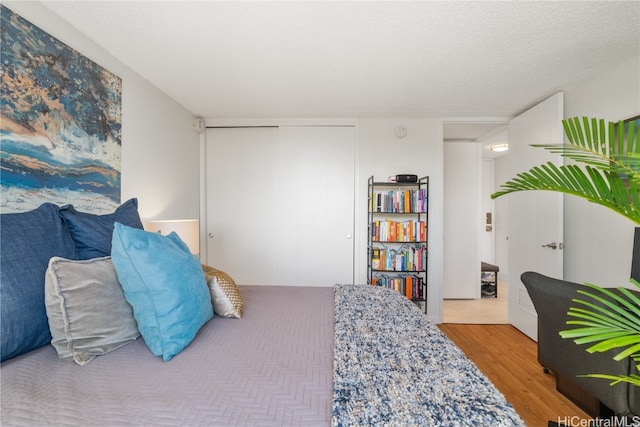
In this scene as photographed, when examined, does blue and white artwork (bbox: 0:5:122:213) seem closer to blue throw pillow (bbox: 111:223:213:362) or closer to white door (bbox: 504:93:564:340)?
blue throw pillow (bbox: 111:223:213:362)

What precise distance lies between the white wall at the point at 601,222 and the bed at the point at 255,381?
1880mm

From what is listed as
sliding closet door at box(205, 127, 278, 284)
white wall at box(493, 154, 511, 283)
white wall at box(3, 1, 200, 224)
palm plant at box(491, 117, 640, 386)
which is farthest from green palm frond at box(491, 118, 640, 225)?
white wall at box(493, 154, 511, 283)

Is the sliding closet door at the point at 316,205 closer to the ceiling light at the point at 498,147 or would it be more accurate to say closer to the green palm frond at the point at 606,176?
the green palm frond at the point at 606,176

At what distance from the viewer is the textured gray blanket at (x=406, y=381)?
0.69 m

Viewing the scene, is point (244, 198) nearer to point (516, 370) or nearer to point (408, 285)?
point (408, 285)

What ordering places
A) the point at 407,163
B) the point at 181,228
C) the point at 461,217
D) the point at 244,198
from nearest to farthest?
the point at 181,228, the point at 407,163, the point at 244,198, the point at 461,217

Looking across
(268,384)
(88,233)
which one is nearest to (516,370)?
(268,384)

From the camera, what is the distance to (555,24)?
5.16 feet

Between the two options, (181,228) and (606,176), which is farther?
(181,228)

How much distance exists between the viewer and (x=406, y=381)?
84 cm

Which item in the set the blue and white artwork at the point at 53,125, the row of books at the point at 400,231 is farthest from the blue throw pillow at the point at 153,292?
the row of books at the point at 400,231

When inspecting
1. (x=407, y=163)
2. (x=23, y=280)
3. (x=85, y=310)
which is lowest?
(x=85, y=310)

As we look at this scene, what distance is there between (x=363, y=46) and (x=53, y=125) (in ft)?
6.22

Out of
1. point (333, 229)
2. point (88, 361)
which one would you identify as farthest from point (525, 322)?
point (88, 361)
